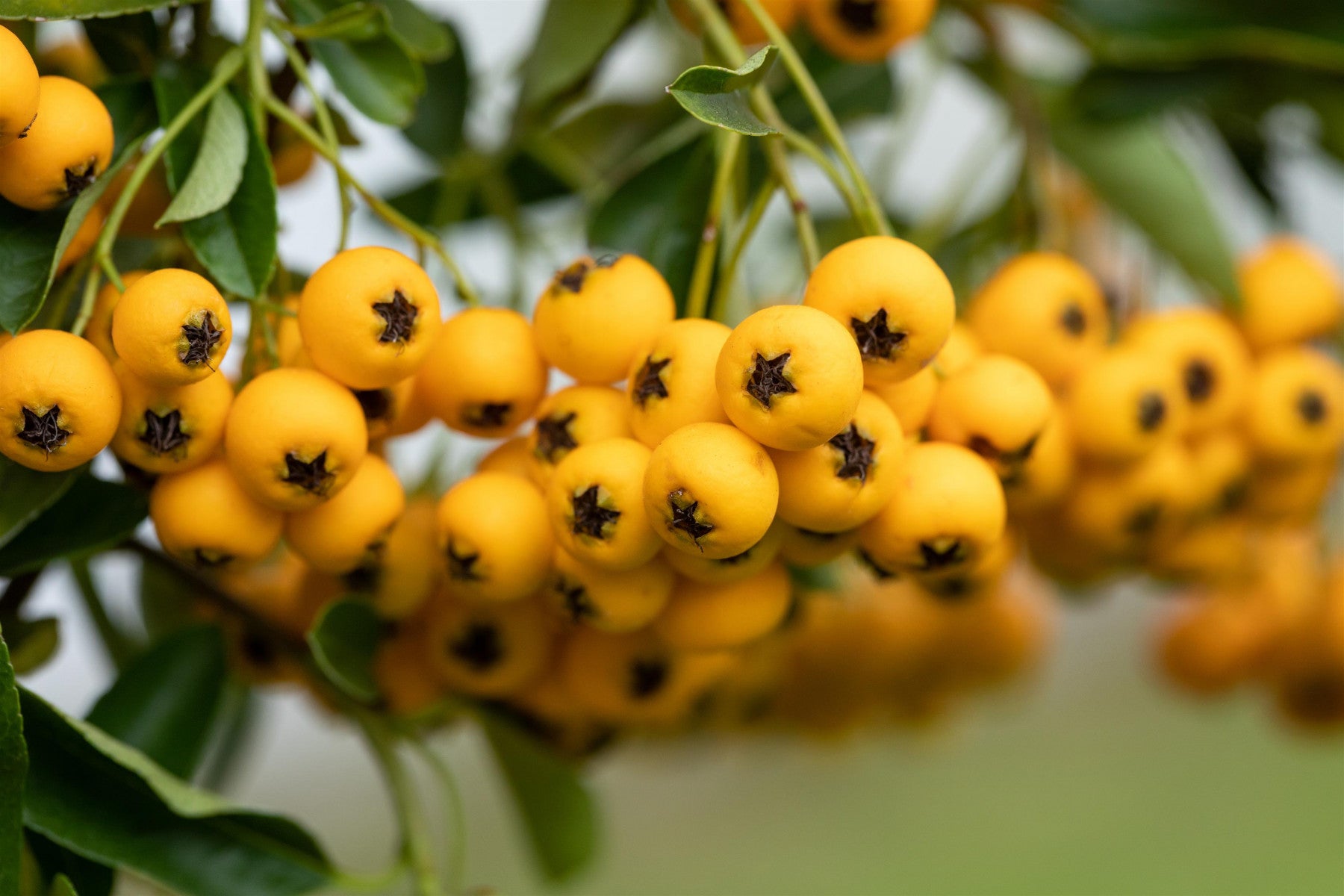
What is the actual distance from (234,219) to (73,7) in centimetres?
10

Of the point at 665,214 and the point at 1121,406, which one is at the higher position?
the point at 665,214

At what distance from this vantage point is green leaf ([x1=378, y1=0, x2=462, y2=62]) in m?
0.58

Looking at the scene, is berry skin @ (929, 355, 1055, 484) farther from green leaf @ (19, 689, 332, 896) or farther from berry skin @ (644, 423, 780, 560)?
green leaf @ (19, 689, 332, 896)

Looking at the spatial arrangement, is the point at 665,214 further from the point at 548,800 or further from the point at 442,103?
the point at 548,800

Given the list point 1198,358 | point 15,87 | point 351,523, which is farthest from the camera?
point 1198,358

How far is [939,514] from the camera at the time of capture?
1.63 feet

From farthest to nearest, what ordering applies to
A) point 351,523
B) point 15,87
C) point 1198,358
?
point 1198,358, point 351,523, point 15,87

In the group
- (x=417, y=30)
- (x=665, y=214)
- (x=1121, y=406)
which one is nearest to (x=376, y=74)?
(x=417, y=30)

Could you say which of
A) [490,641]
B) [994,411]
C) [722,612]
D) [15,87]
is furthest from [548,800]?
[15,87]

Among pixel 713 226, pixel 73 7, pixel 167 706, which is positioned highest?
pixel 73 7

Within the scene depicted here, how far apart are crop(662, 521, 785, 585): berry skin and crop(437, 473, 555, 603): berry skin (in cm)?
6

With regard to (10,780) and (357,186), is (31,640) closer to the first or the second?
(10,780)

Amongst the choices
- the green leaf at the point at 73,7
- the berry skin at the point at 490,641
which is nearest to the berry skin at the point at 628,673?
the berry skin at the point at 490,641

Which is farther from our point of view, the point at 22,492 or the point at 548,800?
the point at 548,800
